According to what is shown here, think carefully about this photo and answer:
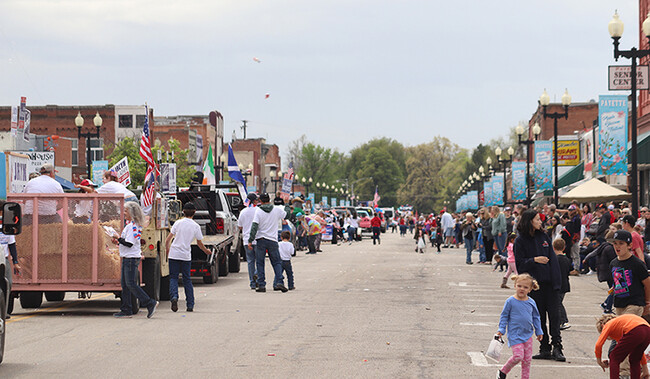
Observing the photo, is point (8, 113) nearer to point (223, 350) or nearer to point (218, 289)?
point (218, 289)

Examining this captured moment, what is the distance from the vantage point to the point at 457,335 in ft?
42.5

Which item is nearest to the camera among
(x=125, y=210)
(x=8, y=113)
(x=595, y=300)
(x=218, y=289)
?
(x=125, y=210)

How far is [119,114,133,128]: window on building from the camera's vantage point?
3145 inches

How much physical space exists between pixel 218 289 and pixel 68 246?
6437mm

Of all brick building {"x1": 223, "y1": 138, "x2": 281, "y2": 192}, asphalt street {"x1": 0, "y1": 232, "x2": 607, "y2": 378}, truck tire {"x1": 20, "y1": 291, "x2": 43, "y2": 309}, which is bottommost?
asphalt street {"x1": 0, "y1": 232, "x2": 607, "y2": 378}

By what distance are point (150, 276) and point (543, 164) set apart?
1232 inches

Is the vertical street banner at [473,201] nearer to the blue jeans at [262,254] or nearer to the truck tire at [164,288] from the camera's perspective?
the blue jeans at [262,254]

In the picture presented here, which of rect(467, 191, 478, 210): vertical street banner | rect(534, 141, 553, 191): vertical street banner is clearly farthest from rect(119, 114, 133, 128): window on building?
rect(534, 141, 553, 191): vertical street banner

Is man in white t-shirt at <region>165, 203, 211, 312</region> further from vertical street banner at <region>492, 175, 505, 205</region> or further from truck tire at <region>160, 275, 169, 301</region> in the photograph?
vertical street banner at <region>492, 175, 505, 205</region>

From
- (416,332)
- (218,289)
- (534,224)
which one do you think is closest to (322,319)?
(416,332)

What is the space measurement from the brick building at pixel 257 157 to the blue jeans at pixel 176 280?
9562 cm

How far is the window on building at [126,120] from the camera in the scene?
79.9 metres

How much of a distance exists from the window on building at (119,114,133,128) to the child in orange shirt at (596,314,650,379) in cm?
7456

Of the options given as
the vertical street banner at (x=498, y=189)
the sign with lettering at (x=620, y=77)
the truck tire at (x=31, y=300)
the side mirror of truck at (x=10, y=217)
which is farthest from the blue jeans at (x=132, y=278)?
the vertical street banner at (x=498, y=189)
